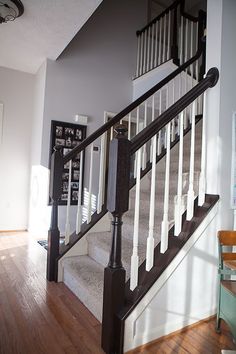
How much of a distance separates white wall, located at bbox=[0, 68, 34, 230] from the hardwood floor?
213cm

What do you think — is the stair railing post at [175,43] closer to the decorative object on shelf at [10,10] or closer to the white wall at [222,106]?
the white wall at [222,106]

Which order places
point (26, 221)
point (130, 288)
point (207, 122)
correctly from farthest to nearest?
1. point (26, 221)
2. point (207, 122)
3. point (130, 288)

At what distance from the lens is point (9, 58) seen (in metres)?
3.85

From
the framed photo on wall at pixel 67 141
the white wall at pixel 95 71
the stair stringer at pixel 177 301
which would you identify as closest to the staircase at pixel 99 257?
the stair stringer at pixel 177 301

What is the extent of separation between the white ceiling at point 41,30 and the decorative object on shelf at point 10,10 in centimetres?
7

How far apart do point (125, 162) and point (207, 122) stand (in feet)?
2.94

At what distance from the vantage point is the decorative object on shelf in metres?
2.46

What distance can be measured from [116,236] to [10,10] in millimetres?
2663

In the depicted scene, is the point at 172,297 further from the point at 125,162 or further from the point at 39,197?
the point at 39,197

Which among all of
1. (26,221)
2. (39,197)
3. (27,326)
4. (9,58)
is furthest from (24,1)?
(26,221)

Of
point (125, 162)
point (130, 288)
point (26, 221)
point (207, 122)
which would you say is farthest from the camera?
point (26, 221)

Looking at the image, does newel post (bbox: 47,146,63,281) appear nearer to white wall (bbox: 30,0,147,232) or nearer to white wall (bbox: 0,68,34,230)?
white wall (bbox: 30,0,147,232)

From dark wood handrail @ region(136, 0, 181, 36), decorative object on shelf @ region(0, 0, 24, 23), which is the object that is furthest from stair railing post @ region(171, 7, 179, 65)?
decorative object on shelf @ region(0, 0, 24, 23)

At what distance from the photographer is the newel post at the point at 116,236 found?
1317 millimetres
